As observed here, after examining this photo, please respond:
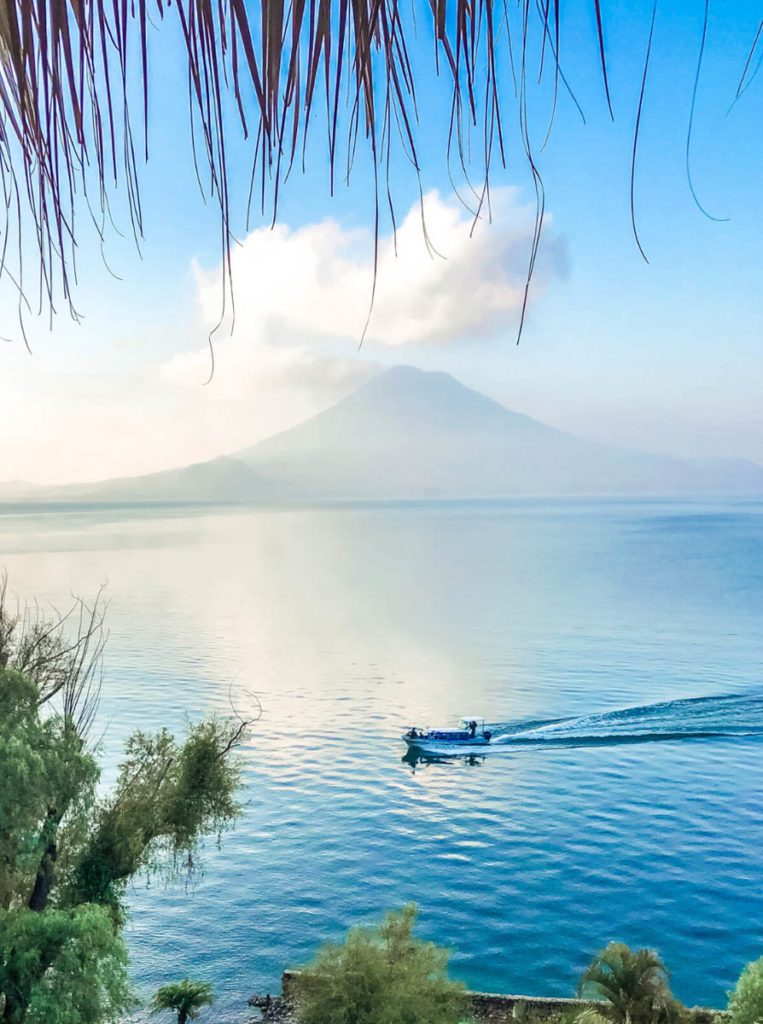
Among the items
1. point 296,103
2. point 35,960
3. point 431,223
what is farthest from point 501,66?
point 35,960

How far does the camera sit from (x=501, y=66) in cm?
55

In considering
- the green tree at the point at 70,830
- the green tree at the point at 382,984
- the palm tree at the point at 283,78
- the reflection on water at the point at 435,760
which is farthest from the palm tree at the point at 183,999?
the palm tree at the point at 283,78

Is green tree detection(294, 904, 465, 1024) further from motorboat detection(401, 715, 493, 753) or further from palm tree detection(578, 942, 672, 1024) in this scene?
motorboat detection(401, 715, 493, 753)

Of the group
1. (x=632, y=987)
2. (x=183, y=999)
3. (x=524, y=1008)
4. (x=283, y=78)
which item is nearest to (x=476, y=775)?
(x=183, y=999)

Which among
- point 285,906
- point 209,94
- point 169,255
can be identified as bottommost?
point 285,906

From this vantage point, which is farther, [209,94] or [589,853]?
[589,853]

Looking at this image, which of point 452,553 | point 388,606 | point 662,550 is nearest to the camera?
point 388,606

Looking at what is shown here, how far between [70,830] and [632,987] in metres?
6.30

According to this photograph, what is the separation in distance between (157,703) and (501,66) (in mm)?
29804

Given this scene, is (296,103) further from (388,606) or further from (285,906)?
(388,606)

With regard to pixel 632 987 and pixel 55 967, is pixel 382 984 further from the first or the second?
pixel 55 967

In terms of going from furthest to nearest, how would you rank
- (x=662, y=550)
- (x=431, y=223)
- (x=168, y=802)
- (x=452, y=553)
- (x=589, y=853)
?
(x=452, y=553)
(x=662, y=550)
(x=589, y=853)
(x=168, y=802)
(x=431, y=223)

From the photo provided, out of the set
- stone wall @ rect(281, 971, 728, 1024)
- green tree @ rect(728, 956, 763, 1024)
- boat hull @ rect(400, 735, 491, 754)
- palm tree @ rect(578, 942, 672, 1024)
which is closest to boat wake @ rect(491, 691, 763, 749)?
boat hull @ rect(400, 735, 491, 754)

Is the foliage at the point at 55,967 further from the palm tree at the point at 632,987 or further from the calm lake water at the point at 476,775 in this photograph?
the calm lake water at the point at 476,775
